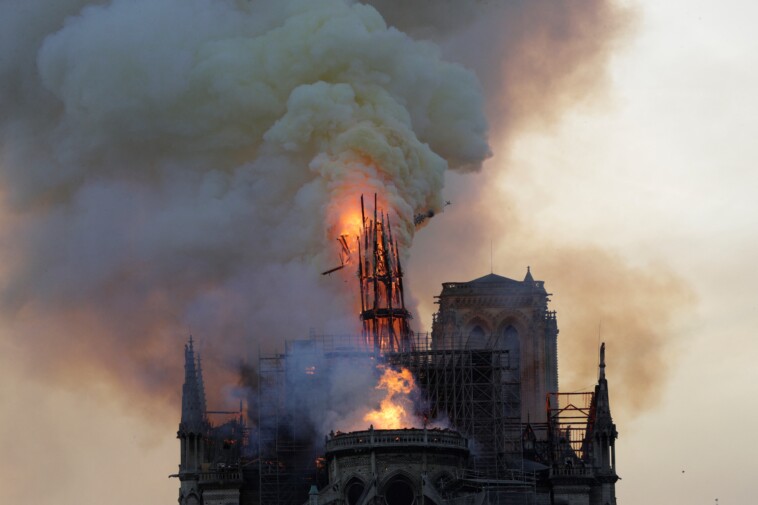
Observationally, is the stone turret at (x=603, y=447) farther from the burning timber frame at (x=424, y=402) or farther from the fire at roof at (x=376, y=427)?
the burning timber frame at (x=424, y=402)

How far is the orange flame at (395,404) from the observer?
545 feet

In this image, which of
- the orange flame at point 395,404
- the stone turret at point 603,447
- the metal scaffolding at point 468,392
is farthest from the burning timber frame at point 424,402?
the stone turret at point 603,447

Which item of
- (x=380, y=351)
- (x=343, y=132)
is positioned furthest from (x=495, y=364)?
(x=343, y=132)

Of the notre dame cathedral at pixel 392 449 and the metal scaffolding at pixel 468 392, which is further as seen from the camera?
the metal scaffolding at pixel 468 392

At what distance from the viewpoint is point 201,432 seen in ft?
574

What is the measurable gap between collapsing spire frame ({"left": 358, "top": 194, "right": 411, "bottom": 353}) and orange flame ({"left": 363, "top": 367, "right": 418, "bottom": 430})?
3.81m

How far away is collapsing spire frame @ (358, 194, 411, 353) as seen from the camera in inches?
6824

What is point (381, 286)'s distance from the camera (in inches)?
6875

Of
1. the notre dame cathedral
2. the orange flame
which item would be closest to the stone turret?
the notre dame cathedral

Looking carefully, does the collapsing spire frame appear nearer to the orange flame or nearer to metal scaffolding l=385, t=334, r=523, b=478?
metal scaffolding l=385, t=334, r=523, b=478

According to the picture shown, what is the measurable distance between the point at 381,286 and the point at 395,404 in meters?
11.0

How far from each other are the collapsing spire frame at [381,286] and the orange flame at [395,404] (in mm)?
3814

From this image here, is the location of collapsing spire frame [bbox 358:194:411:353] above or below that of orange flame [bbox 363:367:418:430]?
above

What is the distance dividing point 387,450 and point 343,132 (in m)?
27.7
